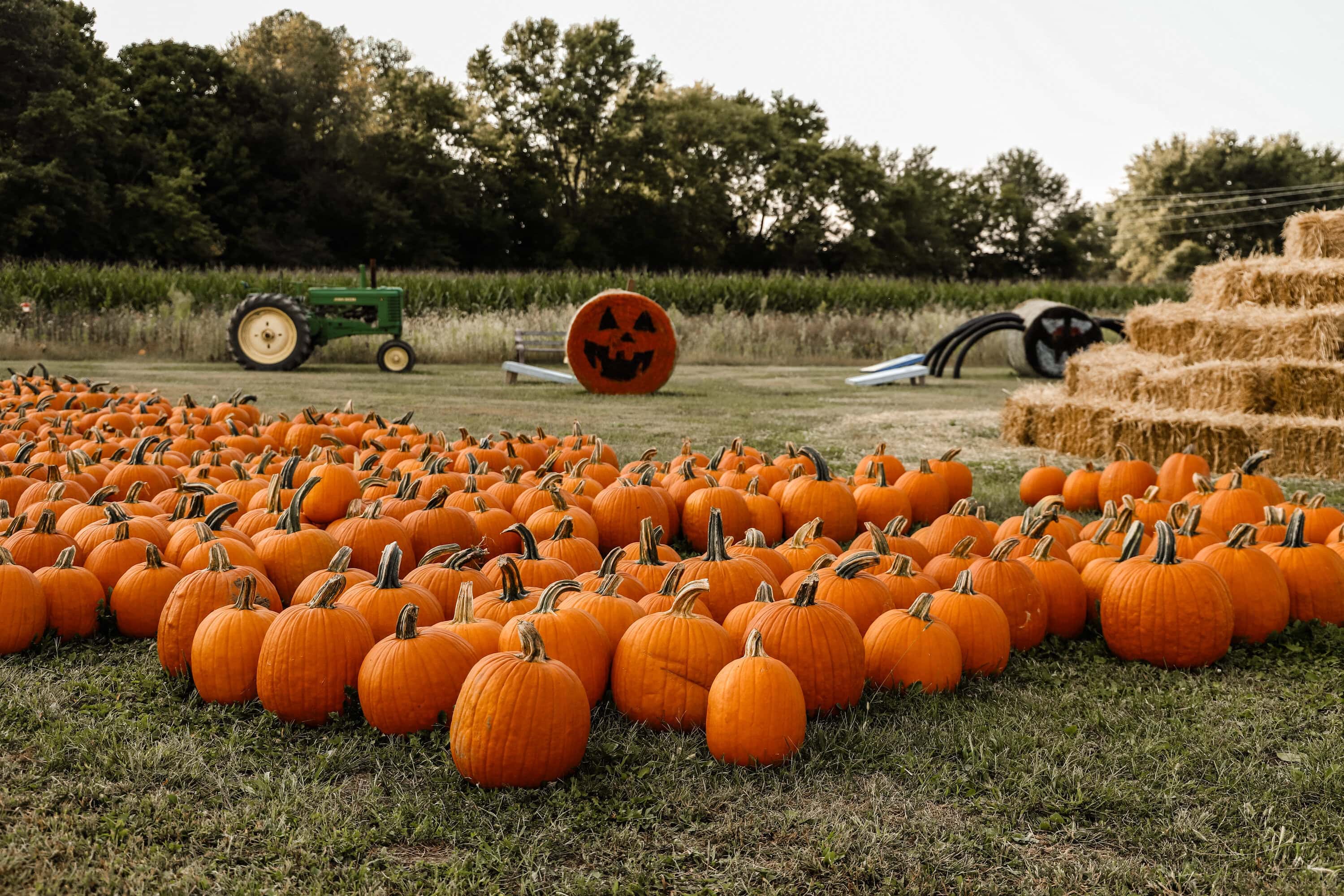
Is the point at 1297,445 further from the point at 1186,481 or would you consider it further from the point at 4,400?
the point at 4,400

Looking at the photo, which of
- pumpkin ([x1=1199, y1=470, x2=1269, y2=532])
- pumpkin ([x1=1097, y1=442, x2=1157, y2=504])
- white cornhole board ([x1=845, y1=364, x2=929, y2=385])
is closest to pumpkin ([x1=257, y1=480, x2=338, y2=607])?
pumpkin ([x1=1199, y1=470, x2=1269, y2=532])

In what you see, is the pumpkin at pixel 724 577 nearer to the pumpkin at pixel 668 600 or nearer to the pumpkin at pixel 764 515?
the pumpkin at pixel 668 600

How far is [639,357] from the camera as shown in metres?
12.1

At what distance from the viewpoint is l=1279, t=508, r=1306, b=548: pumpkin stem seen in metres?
3.48

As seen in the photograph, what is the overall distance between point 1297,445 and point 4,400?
8.88m

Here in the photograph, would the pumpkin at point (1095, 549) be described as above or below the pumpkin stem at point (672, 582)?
below

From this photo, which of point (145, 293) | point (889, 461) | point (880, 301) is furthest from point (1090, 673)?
point (880, 301)

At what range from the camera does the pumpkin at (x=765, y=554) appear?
3307 mm

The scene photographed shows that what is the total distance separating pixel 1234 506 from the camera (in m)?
4.38

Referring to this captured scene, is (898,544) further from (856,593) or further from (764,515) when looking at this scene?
(764,515)

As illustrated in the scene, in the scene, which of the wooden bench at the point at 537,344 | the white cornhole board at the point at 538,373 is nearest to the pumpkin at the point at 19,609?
the white cornhole board at the point at 538,373

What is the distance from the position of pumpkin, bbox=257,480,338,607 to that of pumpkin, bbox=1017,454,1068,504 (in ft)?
12.1

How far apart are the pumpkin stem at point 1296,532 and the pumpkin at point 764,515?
1.87m

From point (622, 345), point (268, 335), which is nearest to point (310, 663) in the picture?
point (622, 345)
